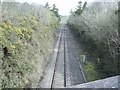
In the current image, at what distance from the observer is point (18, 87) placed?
15297 mm

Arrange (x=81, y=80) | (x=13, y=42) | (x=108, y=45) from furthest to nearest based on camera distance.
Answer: (x=108, y=45), (x=81, y=80), (x=13, y=42)

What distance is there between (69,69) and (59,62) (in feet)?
13.6

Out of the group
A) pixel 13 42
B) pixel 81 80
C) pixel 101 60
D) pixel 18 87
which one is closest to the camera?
pixel 18 87

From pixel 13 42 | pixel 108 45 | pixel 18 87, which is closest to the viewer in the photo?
pixel 18 87

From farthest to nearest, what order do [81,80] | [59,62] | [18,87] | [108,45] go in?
1. [59,62]
2. [108,45]
3. [81,80]
4. [18,87]

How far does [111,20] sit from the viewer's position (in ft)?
87.5

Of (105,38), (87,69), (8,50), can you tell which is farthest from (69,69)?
(8,50)

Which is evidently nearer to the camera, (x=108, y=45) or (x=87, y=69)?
(x=108, y=45)

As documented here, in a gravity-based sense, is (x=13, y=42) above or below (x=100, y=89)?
above

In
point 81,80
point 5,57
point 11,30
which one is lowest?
point 81,80

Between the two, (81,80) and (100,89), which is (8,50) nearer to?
(100,89)

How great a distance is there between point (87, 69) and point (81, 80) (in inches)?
181

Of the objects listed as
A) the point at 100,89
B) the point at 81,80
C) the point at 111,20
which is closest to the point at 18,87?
the point at 100,89

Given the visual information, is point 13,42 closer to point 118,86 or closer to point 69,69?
point 118,86
